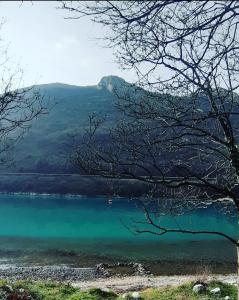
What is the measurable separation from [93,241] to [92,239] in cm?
145

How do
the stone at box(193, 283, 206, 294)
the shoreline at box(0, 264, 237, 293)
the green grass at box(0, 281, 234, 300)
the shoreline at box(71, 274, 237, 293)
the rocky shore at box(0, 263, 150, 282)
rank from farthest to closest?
the rocky shore at box(0, 263, 150, 282), the shoreline at box(0, 264, 237, 293), the shoreline at box(71, 274, 237, 293), the stone at box(193, 283, 206, 294), the green grass at box(0, 281, 234, 300)

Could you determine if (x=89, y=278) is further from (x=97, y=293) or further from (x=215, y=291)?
(x=215, y=291)

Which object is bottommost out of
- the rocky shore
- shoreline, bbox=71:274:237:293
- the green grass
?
the rocky shore

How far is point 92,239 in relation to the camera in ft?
161

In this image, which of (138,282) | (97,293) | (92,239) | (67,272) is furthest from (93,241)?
(97,293)

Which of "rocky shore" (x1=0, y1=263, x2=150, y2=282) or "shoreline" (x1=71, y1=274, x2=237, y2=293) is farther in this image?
"rocky shore" (x1=0, y1=263, x2=150, y2=282)

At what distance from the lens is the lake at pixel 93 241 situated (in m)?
38.7

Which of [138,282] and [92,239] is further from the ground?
[92,239]

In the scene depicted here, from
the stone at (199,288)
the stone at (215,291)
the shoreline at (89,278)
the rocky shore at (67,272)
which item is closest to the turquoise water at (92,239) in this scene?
the rocky shore at (67,272)

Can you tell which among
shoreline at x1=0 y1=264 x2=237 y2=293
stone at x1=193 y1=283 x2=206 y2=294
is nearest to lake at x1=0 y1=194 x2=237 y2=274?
shoreline at x1=0 y1=264 x2=237 y2=293

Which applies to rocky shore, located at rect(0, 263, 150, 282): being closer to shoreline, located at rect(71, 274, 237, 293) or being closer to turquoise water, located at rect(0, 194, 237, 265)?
shoreline, located at rect(71, 274, 237, 293)

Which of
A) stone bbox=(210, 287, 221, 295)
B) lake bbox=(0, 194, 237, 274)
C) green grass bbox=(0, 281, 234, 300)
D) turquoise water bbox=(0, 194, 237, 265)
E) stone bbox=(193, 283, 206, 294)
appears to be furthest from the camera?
turquoise water bbox=(0, 194, 237, 265)

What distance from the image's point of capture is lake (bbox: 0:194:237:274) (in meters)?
38.7

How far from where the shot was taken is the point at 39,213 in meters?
76.8
